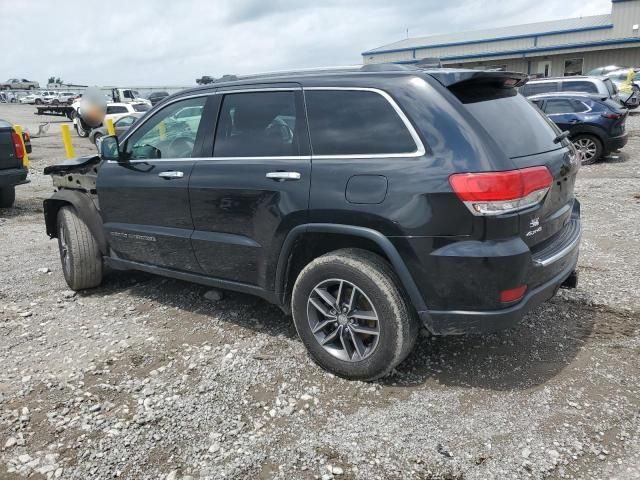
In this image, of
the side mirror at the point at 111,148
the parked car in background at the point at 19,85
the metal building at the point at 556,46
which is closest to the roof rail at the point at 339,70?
the side mirror at the point at 111,148

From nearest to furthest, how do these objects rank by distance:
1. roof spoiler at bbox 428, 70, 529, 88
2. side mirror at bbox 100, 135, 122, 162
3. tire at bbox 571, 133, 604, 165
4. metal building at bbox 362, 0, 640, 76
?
roof spoiler at bbox 428, 70, 529, 88 → side mirror at bbox 100, 135, 122, 162 → tire at bbox 571, 133, 604, 165 → metal building at bbox 362, 0, 640, 76

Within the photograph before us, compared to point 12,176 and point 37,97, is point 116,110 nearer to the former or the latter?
point 12,176

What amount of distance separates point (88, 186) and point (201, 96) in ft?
5.15

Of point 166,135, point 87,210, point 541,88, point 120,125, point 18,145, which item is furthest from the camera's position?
point 120,125

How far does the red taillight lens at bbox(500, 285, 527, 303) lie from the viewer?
273 centimetres

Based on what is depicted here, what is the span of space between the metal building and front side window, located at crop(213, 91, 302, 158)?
33.1m

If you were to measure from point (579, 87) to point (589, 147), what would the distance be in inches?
90.2

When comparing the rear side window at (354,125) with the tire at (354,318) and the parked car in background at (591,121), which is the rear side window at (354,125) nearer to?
the tire at (354,318)

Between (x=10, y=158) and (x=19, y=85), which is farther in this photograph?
(x=19, y=85)

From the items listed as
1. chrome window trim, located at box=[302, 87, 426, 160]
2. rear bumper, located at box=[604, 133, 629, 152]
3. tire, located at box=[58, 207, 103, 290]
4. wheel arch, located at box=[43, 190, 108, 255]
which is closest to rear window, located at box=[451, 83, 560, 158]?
chrome window trim, located at box=[302, 87, 426, 160]

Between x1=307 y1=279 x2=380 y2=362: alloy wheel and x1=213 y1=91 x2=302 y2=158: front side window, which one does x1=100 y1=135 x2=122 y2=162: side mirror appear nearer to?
x1=213 y1=91 x2=302 y2=158: front side window

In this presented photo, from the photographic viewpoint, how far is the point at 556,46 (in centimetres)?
3691

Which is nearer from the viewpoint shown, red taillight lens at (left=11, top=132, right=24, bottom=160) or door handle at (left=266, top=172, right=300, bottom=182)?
door handle at (left=266, top=172, right=300, bottom=182)

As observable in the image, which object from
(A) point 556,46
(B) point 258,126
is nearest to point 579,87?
(B) point 258,126
